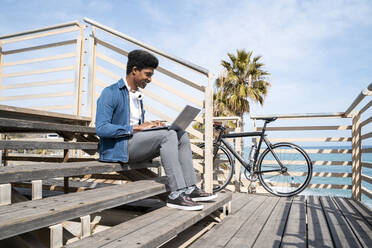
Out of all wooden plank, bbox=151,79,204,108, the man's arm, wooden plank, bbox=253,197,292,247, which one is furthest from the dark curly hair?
wooden plank, bbox=253,197,292,247

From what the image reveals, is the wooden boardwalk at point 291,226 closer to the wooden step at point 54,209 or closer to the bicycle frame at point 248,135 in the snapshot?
the bicycle frame at point 248,135

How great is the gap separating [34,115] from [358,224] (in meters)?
3.02

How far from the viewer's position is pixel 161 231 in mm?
1368

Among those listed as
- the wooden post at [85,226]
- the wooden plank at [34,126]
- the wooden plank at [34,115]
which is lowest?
the wooden post at [85,226]

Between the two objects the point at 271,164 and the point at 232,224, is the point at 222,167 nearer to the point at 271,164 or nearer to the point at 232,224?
the point at 271,164

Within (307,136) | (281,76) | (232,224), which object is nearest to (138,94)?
(232,224)

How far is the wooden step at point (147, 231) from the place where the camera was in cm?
116

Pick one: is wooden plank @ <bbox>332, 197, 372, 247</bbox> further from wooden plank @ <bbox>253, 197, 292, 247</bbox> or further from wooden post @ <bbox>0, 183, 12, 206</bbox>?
wooden post @ <bbox>0, 183, 12, 206</bbox>

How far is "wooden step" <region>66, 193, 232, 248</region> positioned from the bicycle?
1952mm

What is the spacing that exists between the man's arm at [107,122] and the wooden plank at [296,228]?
1.29 m

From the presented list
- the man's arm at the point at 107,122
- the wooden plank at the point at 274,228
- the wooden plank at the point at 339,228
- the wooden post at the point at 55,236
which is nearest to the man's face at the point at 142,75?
the man's arm at the point at 107,122

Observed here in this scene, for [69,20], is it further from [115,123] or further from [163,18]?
[163,18]

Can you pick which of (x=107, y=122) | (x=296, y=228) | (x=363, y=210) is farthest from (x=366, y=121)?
(x=107, y=122)

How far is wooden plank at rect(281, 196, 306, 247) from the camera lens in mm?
1887
